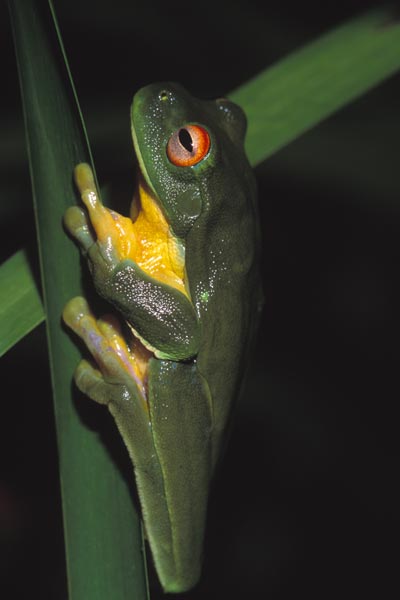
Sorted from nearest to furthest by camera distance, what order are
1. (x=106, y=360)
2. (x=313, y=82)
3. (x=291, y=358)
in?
(x=106, y=360) → (x=313, y=82) → (x=291, y=358)

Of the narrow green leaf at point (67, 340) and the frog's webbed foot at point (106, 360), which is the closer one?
the narrow green leaf at point (67, 340)

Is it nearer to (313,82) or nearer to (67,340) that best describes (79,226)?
(67,340)

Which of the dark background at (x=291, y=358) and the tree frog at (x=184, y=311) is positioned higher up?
the tree frog at (x=184, y=311)

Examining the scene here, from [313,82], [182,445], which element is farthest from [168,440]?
[313,82]

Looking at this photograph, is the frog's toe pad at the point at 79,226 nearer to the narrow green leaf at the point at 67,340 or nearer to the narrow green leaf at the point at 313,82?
the narrow green leaf at the point at 67,340

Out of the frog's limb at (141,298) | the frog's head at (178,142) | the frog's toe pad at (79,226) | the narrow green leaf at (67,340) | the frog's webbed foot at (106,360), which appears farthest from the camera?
the frog's head at (178,142)

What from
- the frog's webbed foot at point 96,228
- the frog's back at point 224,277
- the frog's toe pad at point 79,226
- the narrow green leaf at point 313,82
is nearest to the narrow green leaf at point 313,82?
the narrow green leaf at point 313,82

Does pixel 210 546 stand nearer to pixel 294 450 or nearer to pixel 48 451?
pixel 294 450
